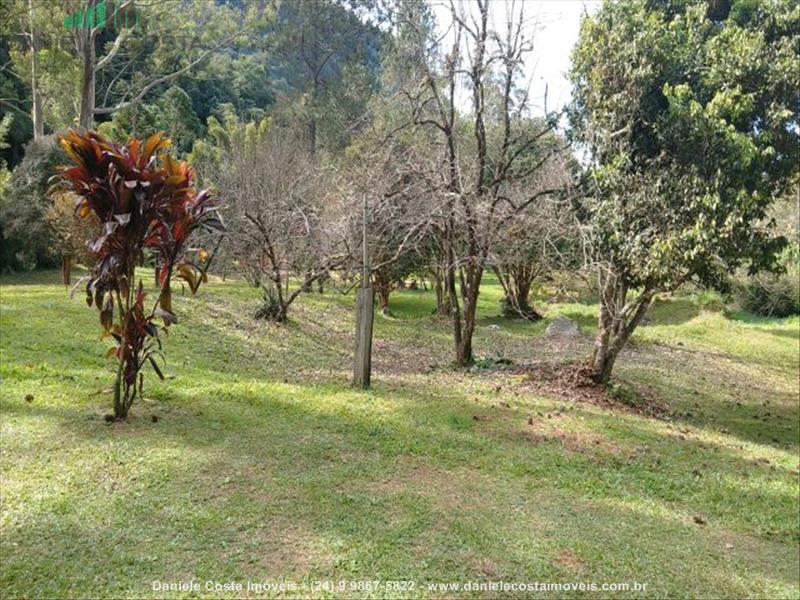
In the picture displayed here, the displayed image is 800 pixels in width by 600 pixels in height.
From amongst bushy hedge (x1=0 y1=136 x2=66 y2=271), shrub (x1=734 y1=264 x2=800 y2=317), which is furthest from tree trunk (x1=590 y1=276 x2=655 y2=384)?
bushy hedge (x1=0 y1=136 x2=66 y2=271)

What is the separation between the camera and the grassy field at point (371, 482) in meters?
2.83

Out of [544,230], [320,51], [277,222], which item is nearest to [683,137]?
[544,230]

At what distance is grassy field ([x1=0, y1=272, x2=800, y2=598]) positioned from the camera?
9.27 feet

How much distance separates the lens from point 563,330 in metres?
12.8

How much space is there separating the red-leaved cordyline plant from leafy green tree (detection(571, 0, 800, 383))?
4873mm

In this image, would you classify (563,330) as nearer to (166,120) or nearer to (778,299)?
(778,299)

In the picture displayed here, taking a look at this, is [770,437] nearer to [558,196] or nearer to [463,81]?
[558,196]

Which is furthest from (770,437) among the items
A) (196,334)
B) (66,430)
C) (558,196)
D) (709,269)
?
(196,334)

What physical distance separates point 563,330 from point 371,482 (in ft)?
31.8

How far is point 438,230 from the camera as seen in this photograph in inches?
341

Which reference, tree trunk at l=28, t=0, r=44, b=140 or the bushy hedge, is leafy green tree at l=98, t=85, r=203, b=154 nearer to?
tree trunk at l=28, t=0, r=44, b=140

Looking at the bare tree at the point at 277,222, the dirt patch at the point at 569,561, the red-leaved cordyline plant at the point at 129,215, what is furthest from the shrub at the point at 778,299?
the red-leaved cordyline plant at the point at 129,215

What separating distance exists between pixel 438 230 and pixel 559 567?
6.12m

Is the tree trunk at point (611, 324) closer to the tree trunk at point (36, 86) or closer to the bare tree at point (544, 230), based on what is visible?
the bare tree at point (544, 230)
